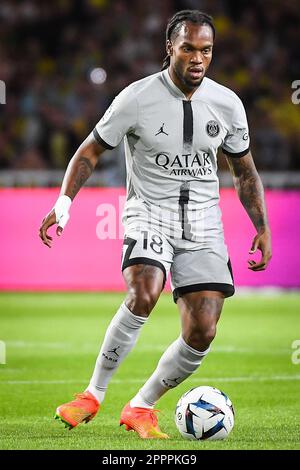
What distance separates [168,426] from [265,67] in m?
12.6

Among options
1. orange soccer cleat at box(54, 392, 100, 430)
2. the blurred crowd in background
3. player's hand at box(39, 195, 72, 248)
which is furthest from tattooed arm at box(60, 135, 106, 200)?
the blurred crowd in background

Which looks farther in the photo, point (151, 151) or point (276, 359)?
point (276, 359)

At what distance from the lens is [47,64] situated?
63.1ft

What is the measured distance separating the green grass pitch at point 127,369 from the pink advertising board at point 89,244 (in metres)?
0.30

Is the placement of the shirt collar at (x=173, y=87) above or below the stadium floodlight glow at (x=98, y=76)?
above

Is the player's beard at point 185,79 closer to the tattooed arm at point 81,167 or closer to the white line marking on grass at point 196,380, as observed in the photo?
the tattooed arm at point 81,167

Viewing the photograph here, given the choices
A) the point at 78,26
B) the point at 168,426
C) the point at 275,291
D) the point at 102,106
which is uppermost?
the point at 78,26

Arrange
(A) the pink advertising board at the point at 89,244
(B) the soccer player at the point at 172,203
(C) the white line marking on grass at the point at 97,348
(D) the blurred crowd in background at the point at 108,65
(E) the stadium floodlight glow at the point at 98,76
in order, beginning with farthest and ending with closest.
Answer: (E) the stadium floodlight glow at the point at 98,76
(D) the blurred crowd in background at the point at 108,65
(A) the pink advertising board at the point at 89,244
(C) the white line marking on grass at the point at 97,348
(B) the soccer player at the point at 172,203

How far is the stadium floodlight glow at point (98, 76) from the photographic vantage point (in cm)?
1828

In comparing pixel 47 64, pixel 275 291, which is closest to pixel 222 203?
pixel 275 291

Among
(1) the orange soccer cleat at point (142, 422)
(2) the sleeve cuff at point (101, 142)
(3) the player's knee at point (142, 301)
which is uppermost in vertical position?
(2) the sleeve cuff at point (101, 142)

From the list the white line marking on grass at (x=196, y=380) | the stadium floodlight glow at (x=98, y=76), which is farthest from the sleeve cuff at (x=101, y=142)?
the stadium floodlight glow at (x=98, y=76)
